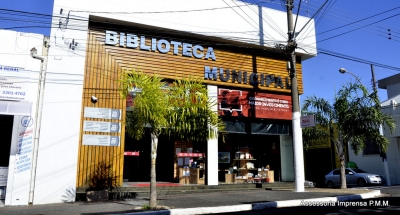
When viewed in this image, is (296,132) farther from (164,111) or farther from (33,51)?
(33,51)

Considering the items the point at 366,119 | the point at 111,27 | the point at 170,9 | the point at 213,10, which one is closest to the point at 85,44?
the point at 111,27

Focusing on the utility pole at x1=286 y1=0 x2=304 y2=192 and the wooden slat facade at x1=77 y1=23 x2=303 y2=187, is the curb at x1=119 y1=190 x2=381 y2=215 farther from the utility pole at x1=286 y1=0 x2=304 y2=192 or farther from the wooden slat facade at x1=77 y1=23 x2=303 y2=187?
the wooden slat facade at x1=77 y1=23 x2=303 y2=187

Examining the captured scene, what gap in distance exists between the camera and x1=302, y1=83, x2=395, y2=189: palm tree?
15938mm

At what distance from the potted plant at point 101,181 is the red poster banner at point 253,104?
5862 millimetres

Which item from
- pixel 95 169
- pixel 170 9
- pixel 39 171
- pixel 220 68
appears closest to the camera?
pixel 39 171

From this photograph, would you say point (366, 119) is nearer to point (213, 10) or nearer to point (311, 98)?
point (311, 98)

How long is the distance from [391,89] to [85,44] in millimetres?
27062

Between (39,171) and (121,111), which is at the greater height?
(121,111)

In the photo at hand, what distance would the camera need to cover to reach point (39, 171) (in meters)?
11.9

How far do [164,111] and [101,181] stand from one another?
16.1 ft

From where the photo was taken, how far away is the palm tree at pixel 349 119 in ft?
52.3

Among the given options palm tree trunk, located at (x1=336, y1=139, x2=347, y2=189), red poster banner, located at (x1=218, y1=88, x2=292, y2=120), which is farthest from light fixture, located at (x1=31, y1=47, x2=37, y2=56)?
palm tree trunk, located at (x1=336, y1=139, x2=347, y2=189)

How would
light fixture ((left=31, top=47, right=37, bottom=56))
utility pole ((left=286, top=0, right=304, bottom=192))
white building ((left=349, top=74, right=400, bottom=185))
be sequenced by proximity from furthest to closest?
white building ((left=349, top=74, right=400, bottom=185))
utility pole ((left=286, top=0, right=304, bottom=192))
light fixture ((left=31, top=47, right=37, bottom=56))

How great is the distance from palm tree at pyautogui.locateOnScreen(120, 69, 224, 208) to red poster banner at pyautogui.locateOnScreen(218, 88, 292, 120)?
17.9 feet
